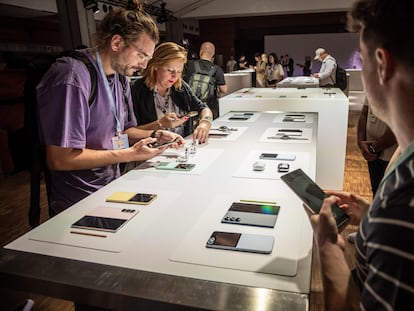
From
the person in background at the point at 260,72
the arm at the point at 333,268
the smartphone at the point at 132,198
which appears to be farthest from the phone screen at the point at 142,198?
the person in background at the point at 260,72

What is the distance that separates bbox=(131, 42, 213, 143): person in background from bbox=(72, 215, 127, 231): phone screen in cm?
89

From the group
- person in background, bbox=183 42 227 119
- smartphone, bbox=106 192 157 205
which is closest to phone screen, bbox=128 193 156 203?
smartphone, bbox=106 192 157 205

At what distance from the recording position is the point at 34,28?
23.3 ft

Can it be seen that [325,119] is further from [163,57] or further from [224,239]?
[224,239]

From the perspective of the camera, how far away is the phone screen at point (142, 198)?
120cm

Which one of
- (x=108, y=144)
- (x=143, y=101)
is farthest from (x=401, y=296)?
(x=143, y=101)

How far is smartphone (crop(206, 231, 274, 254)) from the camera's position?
35.0 inches

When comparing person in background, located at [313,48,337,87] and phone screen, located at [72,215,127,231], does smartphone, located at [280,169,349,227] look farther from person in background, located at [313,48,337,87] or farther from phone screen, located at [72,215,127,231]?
person in background, located at [313,48,337,87]

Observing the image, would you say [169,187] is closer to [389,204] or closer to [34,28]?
[389,204]

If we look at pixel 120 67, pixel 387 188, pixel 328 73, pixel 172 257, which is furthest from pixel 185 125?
pixel 328 73

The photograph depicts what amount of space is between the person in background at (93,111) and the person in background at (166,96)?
0.52 m

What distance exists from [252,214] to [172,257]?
31 centimetres

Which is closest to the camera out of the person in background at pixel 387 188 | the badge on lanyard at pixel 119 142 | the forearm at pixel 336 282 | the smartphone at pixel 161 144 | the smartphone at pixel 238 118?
the person in background at pixel 387 188

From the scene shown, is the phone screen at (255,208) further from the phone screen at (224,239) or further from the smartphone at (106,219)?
the smartphone at (106,219)
